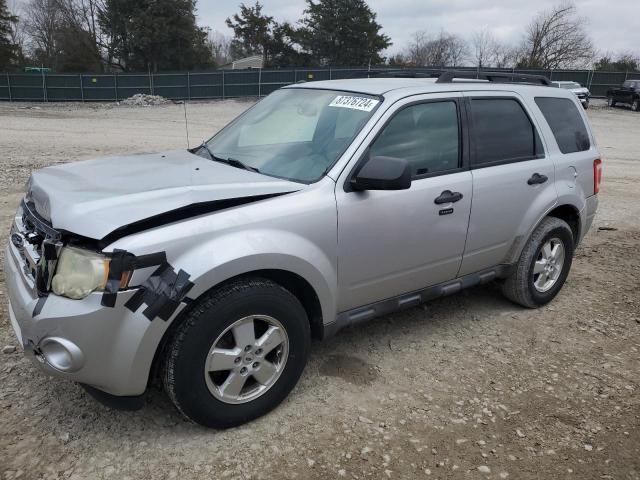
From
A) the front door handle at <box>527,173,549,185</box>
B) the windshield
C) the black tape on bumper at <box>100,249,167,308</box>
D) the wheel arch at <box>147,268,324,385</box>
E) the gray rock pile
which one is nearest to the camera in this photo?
the black tape on bumper at <box>100,249,167,308</box>

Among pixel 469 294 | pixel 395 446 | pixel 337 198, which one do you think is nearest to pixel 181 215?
pixel 337 198

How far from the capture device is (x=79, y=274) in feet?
8.12

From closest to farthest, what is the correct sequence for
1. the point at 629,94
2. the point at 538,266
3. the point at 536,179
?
the point at 536,179
the point at 538,266
the point at 629,94

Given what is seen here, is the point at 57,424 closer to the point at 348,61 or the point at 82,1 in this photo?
the point at 348,61

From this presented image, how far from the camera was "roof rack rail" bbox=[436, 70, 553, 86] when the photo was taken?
4.03 meters

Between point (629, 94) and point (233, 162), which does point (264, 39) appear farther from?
point (233, 162)

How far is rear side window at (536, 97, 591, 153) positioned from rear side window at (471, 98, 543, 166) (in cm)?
29

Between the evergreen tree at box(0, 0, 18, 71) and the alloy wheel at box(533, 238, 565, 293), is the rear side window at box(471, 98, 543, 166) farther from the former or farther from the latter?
the evergreen tree at box(0, 0, 18, 71)

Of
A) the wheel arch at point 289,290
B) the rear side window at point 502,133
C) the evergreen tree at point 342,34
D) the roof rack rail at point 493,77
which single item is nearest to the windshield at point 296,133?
the wheel arch at point 289,290

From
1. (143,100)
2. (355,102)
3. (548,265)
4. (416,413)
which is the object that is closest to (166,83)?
(143,100)

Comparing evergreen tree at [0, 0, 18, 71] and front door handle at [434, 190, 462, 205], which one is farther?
evergreen tree at [0, 0, 18, 71]

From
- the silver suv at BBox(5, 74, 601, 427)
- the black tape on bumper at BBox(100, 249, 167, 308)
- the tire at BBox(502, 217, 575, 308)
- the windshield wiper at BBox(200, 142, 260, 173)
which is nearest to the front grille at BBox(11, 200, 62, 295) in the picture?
the silver suv at BBox(5, 74, 601, 427)

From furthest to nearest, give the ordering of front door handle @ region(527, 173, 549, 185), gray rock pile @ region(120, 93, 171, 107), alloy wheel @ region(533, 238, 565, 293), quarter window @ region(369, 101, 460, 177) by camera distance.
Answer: gray rock pile @ region(120, 93, 171, 107) < alloy wheel @ region(533, 238, 565, 293) < front door handle @ region(527, 173, 549, 185) < quarter window @ region(369, 101, 460, 177)

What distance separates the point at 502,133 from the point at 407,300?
1519 mm
